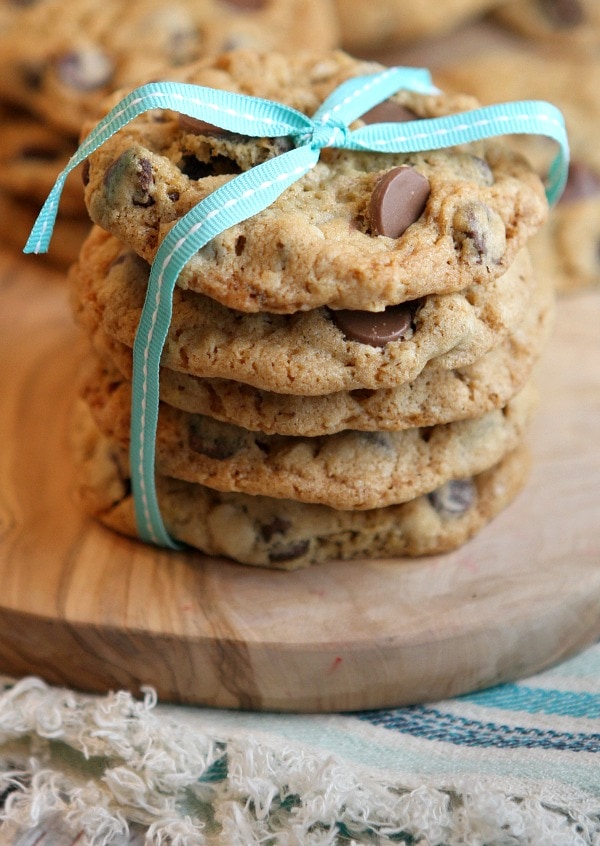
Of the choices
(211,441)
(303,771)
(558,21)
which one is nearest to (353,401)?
(211,441)

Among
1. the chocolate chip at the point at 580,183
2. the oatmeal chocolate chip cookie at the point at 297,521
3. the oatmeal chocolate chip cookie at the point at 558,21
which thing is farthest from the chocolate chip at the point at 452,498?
the oatmeal chocolate chip cookie at the point at 558,21

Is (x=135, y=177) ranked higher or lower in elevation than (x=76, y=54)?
lower

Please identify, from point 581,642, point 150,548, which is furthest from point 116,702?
point 581,642

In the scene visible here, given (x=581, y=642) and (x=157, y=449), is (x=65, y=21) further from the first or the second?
(x=581, y=642)

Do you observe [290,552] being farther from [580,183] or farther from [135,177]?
[580,183]

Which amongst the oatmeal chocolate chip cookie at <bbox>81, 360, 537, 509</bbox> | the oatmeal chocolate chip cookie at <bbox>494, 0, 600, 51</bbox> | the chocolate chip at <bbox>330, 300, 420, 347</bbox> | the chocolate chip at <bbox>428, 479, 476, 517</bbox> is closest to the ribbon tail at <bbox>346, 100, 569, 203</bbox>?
the chocolate chip at <bbox>330, 300, 420, 347</bbox>

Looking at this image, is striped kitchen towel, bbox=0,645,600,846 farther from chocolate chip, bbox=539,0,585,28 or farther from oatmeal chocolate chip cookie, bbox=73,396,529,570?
chocolate chip, bbox=539,0,585,28
